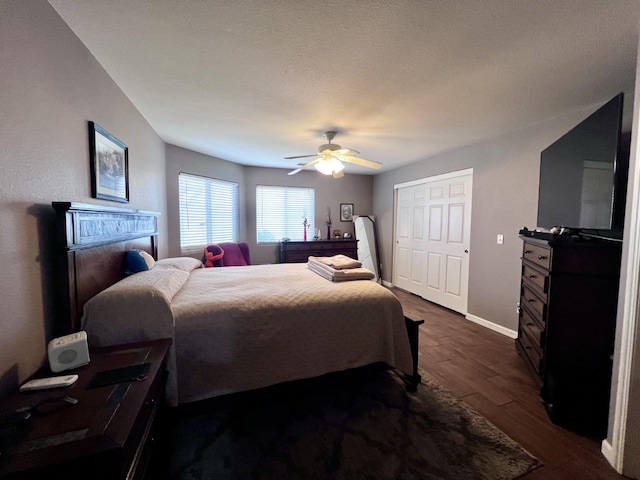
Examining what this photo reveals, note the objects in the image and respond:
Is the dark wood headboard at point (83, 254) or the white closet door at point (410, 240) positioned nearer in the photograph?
the dark wood headboard at point (83, 254)

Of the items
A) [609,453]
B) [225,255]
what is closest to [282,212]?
[225,255]

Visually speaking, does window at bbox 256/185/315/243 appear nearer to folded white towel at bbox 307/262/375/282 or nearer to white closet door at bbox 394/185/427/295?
white closet door at bbox 394/185/427/295

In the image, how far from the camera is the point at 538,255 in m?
2.05

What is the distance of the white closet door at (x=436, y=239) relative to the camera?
3818mm

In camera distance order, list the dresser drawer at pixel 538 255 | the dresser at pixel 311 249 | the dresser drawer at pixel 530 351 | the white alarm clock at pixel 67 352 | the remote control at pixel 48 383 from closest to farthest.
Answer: the remote control at pixel 48 383, the white alarm clock at pixel 67 352, the dresser drawer at pixel 538 255, the dresser drawer at pixel 530 351, the dresser at pixel 311 249

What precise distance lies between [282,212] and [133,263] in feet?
11.5

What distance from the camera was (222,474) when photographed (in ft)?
4.51

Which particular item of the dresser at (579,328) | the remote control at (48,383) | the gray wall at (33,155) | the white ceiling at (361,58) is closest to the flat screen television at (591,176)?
the dresser at (579,328)

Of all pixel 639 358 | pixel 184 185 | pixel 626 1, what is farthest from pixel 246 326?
pixel 184 185

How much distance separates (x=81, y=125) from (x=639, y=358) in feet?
10.9

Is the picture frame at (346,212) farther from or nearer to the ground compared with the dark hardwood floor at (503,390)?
farther from the ground

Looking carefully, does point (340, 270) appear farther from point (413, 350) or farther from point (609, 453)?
point (609, 453)

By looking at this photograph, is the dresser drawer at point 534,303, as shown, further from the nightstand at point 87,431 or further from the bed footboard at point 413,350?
the nightstand at point 87,431

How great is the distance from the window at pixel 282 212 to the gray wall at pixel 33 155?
354 cm
